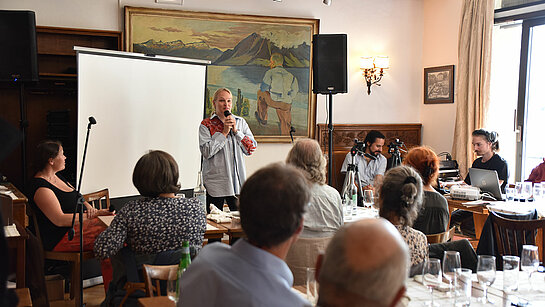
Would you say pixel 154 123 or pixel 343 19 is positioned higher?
pixel 343 19

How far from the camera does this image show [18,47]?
202 inches

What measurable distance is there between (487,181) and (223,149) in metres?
2.44

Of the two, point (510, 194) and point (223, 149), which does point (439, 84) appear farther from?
point (223, 149)

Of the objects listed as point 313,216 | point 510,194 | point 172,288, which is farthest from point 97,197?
point 510,194

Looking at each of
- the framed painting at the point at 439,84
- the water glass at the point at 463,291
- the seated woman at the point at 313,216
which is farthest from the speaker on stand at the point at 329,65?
the water glass at the point at 463,291

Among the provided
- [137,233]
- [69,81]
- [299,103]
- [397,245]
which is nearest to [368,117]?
[299,103]

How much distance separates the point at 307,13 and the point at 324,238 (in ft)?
15.2

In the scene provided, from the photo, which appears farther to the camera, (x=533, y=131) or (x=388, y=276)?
(x=533, y=131)

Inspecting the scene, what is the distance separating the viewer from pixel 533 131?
6.43 m

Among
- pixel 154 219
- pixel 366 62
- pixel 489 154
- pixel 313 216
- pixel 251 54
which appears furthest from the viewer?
pixel 366 62

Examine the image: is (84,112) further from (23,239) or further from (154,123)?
(23,239)

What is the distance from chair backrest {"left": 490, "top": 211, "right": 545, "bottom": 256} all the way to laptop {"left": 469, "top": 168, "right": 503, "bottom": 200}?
1672 mm

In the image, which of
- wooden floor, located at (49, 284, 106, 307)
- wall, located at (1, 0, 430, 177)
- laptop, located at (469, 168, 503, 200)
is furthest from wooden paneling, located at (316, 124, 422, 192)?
wooden floor, located at (49, 284, 106, 307)

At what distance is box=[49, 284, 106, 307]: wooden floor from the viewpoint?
425cm
